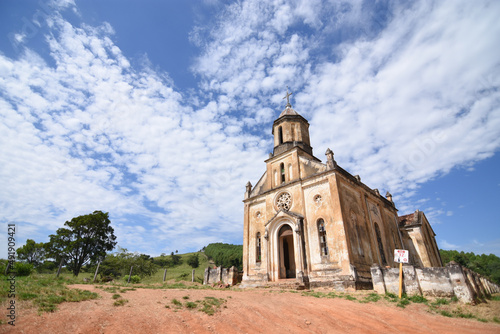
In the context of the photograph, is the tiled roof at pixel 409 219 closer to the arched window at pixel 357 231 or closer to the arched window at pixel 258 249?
the arched window at pixel 357 231

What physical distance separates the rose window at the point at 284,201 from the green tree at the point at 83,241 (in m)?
25.1

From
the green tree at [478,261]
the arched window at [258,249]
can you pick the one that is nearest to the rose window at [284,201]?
the arched window at [258,249]

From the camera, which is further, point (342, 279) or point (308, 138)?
point (308, 138)

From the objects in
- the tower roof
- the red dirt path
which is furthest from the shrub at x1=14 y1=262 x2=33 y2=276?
the tower roof

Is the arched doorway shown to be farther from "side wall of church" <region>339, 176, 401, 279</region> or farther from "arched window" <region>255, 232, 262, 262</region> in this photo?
"side wall of church" <region>339, 176, 401, 279</region>

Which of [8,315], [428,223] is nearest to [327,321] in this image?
[8,315]

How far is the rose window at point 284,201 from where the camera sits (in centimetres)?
2053

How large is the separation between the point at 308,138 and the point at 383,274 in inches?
562

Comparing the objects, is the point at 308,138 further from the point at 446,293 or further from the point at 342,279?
the point at 446,293

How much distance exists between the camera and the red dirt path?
20.3 feet

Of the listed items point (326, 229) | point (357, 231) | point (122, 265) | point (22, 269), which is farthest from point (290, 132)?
point (122, 265)

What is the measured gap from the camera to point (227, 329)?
6.85m

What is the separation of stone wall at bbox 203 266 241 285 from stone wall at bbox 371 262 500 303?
11.4 m

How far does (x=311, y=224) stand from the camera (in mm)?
18453
